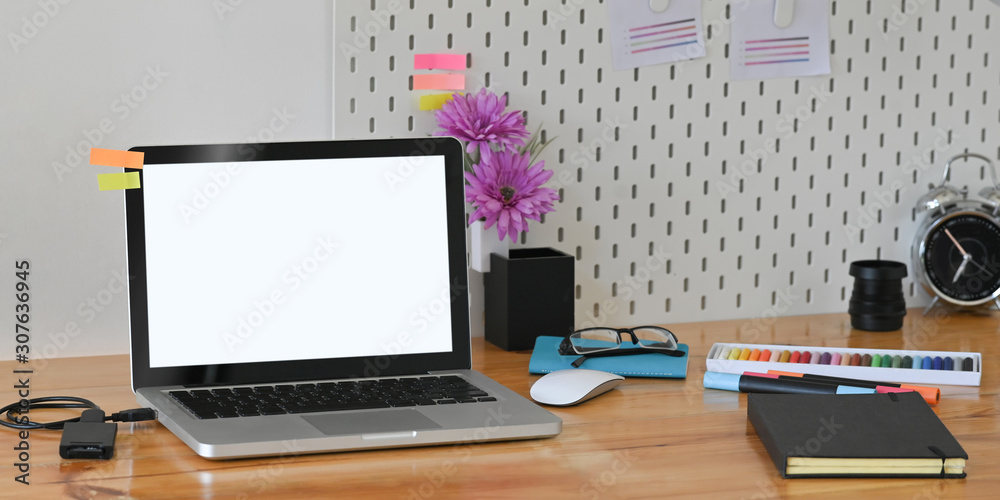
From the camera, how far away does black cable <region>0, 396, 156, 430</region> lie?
862mm

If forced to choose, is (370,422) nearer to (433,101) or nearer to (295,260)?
(295,260)

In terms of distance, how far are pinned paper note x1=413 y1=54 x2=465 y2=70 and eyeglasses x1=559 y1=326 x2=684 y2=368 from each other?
38 centimetres

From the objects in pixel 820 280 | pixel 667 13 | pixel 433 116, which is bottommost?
pixel 820 280

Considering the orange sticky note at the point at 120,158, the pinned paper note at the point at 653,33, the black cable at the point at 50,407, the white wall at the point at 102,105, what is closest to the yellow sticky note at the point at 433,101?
the white wall at the point at 102,105

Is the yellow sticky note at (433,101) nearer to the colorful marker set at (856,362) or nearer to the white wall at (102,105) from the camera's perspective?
the white wall at (102,105)

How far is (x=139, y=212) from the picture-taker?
97 centimetres

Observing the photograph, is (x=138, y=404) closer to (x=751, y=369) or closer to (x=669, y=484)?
(x=669, y=484)

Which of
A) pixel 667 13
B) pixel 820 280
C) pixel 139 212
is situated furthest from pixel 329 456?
pixel 820 280

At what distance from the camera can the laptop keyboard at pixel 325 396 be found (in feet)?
2.87

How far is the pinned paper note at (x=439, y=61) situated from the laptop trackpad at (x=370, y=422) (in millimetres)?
527

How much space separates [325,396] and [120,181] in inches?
12.0

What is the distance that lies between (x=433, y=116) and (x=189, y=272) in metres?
0.42

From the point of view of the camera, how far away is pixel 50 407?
95cm

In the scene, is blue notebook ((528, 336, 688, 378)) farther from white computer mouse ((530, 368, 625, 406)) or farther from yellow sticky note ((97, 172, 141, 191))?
yellow sticky note ((97, 172, 141, 191))
